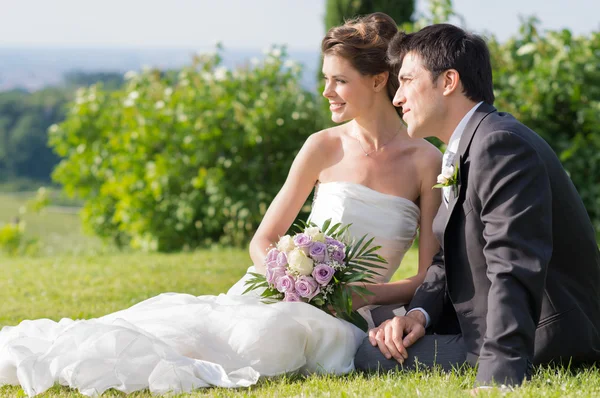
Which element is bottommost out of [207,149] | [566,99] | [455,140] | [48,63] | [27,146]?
[27,146]

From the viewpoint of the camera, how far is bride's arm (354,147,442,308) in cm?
428

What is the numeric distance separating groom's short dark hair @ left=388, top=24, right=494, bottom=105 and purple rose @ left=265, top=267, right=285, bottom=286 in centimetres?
128

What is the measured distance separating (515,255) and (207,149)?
7258 mm

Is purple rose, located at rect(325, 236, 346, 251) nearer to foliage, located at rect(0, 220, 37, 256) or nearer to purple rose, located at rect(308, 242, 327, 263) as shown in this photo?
purple rose, located at rect(308, 242, 327, 263)

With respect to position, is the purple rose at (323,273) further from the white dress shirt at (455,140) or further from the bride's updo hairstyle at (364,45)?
the bride's updo hairstyle at (364,45)

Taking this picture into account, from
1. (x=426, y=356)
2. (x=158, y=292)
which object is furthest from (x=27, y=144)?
(x=426, y=356)

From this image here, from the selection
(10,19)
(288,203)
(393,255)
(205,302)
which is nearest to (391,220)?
(393,255)

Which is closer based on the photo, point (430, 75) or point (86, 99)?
point (430, 75)

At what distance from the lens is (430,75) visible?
3580 mm

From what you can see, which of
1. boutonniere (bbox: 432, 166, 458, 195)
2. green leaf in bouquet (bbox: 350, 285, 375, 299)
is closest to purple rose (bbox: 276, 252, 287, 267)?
green leaf in bouquet (bbox: 350, 285, 375, 299)

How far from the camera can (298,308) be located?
13.0 ft

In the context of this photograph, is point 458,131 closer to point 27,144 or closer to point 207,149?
point 207,149

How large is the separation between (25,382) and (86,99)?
8.23m

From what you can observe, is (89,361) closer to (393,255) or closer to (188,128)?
(393,255)
